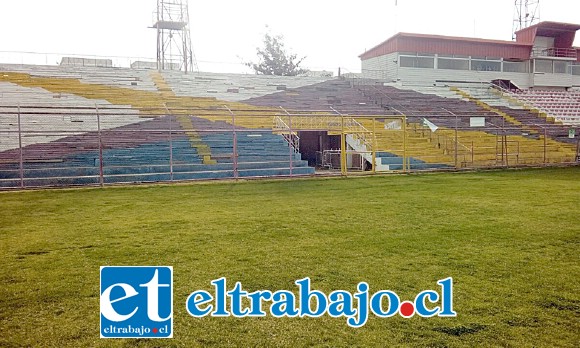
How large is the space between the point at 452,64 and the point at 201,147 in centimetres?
2270

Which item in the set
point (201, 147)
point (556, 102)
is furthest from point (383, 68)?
point (201, 147)

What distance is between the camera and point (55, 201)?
35.7 feet

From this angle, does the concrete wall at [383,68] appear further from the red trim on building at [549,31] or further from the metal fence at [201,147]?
the red trim on building at [549,31]

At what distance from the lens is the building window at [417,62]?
3209 cm

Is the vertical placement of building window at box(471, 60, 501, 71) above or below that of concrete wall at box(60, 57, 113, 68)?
above

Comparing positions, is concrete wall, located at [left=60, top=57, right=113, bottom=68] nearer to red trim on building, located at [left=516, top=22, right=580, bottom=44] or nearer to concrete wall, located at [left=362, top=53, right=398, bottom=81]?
concrete wall, located at [left=362, top=53, right=398, bottom=81]

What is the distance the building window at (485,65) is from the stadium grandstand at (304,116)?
0.41 feet

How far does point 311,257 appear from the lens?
5598mm

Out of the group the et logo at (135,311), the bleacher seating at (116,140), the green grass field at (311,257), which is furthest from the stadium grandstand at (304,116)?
the et logo at (135,311)

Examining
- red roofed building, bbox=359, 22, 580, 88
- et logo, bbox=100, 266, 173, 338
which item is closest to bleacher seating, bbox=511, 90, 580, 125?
red roofed building, bbox=359, 22, 580, 88

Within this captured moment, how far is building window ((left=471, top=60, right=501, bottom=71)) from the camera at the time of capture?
34.3 m

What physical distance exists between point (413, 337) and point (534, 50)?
127ft

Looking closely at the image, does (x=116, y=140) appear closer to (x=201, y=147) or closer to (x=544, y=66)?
(x=201, y=147)

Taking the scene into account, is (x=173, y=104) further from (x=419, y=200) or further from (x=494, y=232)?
(x=494, y=232)
